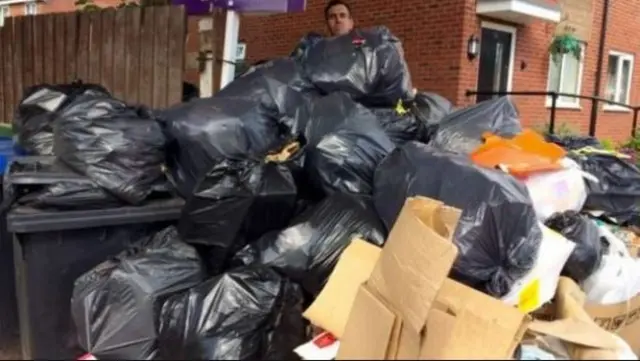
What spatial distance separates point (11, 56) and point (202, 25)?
286 centimetres

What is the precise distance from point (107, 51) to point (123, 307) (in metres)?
2.79

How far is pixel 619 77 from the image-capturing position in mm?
11031

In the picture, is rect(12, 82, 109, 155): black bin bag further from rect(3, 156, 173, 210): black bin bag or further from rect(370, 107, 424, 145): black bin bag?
rect(370, 107, 424, 145): black bin bag

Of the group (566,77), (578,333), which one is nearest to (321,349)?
(578,333)

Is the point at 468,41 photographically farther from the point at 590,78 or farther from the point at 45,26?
the point at 45,26

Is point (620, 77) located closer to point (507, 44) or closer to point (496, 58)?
point (507, 44)

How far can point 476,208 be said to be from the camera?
2.32m

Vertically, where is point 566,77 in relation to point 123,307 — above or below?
above

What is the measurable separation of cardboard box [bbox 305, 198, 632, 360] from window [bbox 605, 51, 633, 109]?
32.1 feet

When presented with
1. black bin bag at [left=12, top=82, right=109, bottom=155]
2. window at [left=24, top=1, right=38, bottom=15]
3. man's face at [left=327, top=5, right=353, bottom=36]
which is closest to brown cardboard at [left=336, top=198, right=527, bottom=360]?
black bin bag at [left=12, top=82, right=109, bottom=155]

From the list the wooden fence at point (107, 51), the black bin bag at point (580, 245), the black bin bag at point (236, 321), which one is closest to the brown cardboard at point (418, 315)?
the black bin bag at point (236, 321)

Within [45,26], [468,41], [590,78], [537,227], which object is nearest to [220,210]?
[537,227]

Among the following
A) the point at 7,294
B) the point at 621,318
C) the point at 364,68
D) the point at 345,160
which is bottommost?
the point at 7,294

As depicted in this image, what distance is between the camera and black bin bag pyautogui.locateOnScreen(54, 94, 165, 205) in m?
2.64
